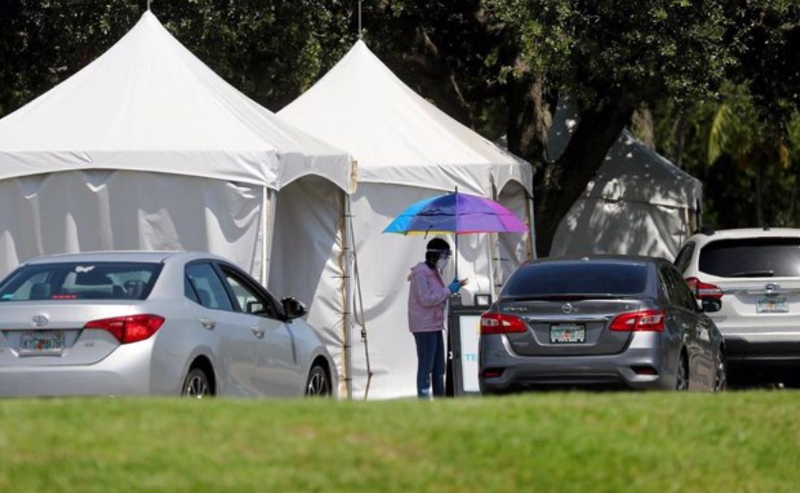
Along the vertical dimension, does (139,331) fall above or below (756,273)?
below

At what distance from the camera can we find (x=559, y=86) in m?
26.2

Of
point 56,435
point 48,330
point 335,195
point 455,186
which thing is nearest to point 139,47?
point 335,195

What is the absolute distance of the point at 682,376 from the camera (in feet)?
55.5

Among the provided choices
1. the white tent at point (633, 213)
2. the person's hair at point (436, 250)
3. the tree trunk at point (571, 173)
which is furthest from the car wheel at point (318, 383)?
the white tent at point (633, 213)

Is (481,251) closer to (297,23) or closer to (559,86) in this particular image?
(559,86)

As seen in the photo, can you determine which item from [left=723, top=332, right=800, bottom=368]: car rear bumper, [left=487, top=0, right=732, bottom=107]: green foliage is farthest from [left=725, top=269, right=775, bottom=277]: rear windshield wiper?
[left=487, top=0, right=732, bottom=107]: green foliage

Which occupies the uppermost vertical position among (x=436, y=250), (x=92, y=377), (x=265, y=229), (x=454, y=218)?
(x=454, y=218)

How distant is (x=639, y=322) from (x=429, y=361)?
388cm

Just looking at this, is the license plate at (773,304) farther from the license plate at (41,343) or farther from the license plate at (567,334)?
the license plate at (41,343)

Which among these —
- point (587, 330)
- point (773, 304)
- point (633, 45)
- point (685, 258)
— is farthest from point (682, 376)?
point (633, 45)

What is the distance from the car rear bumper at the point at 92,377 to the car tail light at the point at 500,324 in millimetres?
4315

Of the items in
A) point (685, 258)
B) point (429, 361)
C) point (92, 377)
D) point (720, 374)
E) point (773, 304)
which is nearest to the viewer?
point (92, 377)

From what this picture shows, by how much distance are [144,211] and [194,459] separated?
969 cm

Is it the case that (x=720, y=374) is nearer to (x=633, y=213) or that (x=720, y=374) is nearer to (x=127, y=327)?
(x=127, y=327)
